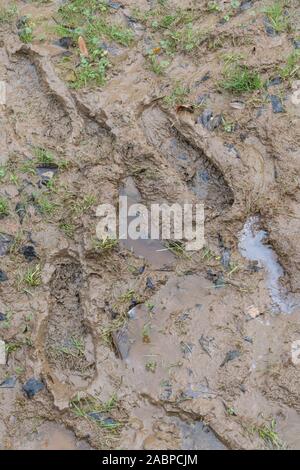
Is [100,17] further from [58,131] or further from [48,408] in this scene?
[48,408]

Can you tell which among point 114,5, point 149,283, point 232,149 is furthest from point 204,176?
point 114,5

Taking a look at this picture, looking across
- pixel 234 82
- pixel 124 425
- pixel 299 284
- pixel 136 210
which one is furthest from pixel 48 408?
pixel 234 82

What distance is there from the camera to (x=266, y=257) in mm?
3945

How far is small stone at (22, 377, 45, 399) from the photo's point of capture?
3520 millimetres

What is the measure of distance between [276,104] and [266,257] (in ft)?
3.72

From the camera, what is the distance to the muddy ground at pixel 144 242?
3.50 meters

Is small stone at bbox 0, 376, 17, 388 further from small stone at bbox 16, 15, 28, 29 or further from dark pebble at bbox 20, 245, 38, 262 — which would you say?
small stone at bbox 16, 15, 28, 29

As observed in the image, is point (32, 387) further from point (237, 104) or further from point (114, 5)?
point (114, 5)

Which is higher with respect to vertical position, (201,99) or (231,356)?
(201,99)

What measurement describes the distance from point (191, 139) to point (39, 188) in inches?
45.5

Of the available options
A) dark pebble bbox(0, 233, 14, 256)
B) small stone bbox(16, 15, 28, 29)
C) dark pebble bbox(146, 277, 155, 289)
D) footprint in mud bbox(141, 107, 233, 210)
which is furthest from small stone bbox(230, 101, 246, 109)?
dark pebble bbox(0, 233, 14, 256)

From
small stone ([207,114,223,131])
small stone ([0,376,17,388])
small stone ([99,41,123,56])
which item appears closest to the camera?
small stone ([0,376,17,388])

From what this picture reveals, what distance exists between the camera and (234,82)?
4227 mm

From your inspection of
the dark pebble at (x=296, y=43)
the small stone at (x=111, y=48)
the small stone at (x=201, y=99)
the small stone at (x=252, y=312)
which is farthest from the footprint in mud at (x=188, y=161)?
the dark pebble at (x=296, y=43)
